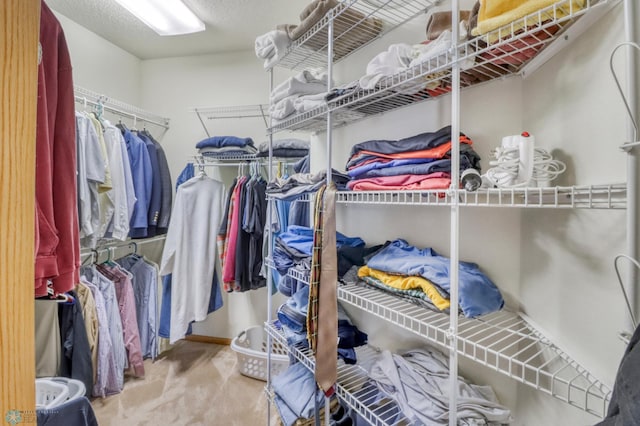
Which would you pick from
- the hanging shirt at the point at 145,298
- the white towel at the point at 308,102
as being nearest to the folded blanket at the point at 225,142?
the white towel at the point at 308,102

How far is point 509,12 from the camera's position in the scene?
65cm

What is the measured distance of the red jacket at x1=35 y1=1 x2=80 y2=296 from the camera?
0.77m

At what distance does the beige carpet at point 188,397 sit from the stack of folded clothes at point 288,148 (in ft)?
5.32

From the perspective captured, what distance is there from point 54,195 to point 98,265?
1.60 m

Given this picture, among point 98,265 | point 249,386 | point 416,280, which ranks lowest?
point 249,386

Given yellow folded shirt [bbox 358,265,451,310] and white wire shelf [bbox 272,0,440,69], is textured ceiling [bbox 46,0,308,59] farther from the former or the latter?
yellow folded shirt [bbox 358,265,451,310]

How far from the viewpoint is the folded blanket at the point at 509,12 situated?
59cm

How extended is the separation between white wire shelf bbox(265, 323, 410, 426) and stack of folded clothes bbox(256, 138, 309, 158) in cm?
130

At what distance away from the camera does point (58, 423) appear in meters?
1.13

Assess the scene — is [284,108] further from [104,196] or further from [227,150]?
[104,196]

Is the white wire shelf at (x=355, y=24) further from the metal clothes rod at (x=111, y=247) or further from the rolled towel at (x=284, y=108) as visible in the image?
the metal clothes rod at (x=111, y=247)

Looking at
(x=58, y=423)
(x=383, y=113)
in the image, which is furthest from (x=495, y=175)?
(x=58, y=423)

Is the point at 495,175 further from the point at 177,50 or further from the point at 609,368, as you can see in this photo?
the point at 177,50

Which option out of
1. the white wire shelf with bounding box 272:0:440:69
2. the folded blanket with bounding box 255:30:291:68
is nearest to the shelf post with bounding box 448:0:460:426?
the white wire shelf with bounding box 272:0:440:69
